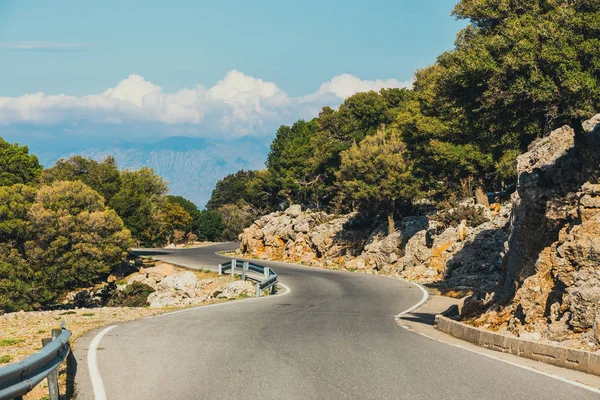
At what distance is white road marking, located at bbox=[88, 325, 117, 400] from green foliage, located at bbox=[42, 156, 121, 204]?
47247 mm

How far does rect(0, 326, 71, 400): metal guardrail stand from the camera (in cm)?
628

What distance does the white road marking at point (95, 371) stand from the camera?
8.01 m

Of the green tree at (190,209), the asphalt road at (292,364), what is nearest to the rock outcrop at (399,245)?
the asphalt road at (292,364)

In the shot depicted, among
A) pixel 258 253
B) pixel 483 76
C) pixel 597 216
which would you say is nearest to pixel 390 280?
pixel 483 76

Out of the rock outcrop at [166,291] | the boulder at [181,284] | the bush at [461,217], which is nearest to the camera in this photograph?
the rock outcrop at [166,291]

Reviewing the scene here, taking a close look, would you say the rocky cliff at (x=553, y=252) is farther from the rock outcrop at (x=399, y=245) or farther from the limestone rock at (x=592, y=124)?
the rock outcrop at (x=399, y=245)

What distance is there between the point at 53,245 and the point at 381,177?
2612 cm

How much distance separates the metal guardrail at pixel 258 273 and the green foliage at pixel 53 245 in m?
12.0

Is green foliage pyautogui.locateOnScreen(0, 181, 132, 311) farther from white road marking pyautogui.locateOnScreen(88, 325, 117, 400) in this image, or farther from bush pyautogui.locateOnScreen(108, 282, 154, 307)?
white road marking pyautogui.locateOnScreen(88, 325, 117, 400)

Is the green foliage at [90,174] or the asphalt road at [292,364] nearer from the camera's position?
the asphalt road at [292,364]

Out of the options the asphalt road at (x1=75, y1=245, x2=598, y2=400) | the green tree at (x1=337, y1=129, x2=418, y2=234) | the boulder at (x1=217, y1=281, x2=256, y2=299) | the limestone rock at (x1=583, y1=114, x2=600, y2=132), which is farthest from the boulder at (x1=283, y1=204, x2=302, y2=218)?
the limestone rock at (x1=583, y1=114, x2=600, y2=132)

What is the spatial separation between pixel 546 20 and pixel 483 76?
285cm

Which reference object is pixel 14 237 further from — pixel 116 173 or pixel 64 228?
pixel 116 173

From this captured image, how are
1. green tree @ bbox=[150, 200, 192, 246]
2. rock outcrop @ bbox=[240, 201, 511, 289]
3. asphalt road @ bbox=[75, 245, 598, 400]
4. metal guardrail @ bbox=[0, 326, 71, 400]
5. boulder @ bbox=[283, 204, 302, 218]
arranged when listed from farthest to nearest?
1. green tree @ bbox=[150, 200, 192, 246]
2. boulder @ bbox=[283, 204, 302, 218]
3. rock outcrop @ bbox=[240, 201, 511, 289]
4. asphalt road @ bbox=[75, 245, 598, 400]
5. metal guardrail @ bbox=[0, 326, 71, 400]
